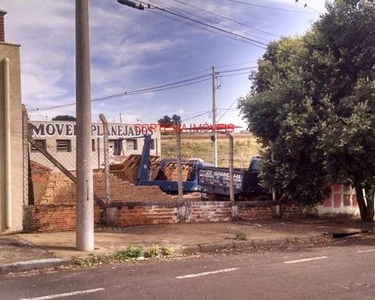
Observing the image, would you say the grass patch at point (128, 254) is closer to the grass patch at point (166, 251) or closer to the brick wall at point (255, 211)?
the grass patch at point (166, 251)

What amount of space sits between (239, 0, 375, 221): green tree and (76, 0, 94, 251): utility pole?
20.9ft

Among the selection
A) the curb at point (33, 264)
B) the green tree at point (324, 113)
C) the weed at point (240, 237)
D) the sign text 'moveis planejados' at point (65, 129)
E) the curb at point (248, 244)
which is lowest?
the curb at point (248, 244)

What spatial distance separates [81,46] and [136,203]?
4771 mm

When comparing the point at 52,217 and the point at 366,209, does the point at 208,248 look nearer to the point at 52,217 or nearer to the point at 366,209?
the point at 52,217

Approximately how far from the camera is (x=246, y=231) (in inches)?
485

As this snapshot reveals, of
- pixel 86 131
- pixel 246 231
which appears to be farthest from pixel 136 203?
pixel 86 131

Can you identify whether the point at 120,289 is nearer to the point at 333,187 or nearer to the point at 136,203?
the point at 136,203

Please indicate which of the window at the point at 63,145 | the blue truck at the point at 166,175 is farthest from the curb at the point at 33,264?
the window at the point at 63,145

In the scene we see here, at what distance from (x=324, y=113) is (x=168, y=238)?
19.4 ft

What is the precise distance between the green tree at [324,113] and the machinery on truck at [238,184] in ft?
6.69

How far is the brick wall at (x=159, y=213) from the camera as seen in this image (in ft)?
36.2

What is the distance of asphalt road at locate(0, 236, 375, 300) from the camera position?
6.20m

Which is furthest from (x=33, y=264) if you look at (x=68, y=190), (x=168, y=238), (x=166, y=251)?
(x=68, y=190)

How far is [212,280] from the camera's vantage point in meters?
7.03
